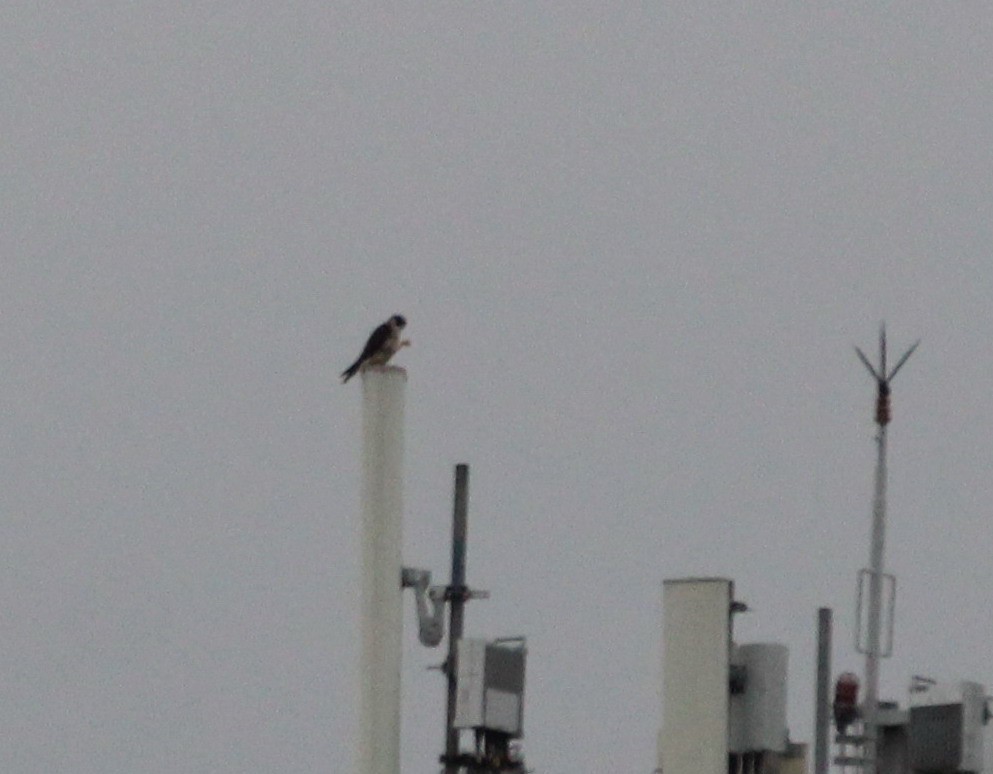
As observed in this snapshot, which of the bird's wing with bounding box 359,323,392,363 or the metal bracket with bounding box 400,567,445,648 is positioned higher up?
the bird's wing with bounding box 359,323,392,363

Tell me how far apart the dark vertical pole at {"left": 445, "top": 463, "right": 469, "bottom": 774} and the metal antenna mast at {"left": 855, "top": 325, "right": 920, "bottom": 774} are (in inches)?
121

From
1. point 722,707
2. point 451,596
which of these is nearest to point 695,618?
point 722,707

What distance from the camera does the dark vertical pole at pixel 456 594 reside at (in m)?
30.2

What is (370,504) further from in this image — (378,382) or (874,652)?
(874,652)

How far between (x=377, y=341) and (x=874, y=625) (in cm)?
524

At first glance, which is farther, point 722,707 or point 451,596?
point 451,596

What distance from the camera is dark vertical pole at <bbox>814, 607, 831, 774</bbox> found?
95.0 feet

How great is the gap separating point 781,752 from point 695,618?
1.25 m

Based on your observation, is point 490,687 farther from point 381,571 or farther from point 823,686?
point 823,686

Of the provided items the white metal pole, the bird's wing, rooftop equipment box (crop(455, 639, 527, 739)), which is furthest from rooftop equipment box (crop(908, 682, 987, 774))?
the bird's wing

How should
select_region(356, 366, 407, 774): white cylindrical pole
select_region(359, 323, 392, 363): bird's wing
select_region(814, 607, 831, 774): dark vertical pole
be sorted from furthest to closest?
select_region(359, 323, 392, 363): bird's wing → select_region(356, 366, 407, 774): white cylindrical pole → select_region(814, 607, 831, 774): dark vertical pole

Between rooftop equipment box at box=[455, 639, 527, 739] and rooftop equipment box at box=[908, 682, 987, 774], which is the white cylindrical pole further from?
rooftop equipment box at box=[908, 682, 987, 774]

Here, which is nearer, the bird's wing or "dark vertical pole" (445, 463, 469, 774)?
"dark vertical pole" (445, 463, 469, 774)

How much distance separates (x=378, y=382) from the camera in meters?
30.9
